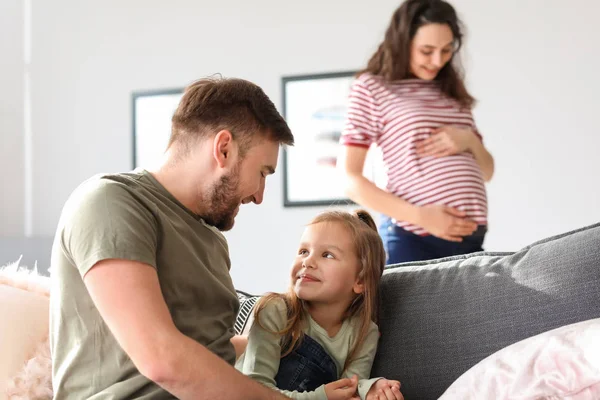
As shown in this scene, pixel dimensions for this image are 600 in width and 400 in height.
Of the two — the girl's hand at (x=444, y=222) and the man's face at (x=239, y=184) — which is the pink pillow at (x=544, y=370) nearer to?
the man's face at (x=239, y=184)

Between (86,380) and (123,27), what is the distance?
3465 millimetres

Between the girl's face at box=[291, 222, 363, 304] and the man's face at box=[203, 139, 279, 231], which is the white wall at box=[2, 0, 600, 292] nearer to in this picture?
the girl's face at box=[291, 222, 363, 304]

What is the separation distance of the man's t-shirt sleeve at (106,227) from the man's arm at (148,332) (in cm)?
2

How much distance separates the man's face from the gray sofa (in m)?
0.43

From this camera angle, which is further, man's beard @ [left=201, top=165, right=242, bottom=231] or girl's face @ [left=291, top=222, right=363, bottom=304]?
girl's face @ [left=291, top=222, right=363, bottom=304]

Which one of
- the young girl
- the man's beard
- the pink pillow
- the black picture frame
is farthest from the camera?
the black picture frame

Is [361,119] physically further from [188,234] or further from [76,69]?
[76,69]

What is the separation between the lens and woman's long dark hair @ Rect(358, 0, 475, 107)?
7.34 ft

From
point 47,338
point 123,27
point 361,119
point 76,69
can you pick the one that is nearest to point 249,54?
point 123,27

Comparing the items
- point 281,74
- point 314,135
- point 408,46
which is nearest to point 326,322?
point 408,46

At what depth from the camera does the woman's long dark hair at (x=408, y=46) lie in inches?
88.1

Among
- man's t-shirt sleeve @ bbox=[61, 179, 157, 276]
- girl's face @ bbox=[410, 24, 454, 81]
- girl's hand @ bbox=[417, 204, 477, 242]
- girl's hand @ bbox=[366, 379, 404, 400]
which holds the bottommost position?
girl's hand @ bbox=[366, 379, 404, 400]

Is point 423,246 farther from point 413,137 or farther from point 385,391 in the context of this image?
point 385,391

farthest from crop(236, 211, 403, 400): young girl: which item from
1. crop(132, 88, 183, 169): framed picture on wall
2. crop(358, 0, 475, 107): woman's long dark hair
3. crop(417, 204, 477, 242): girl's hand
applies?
crop(132, 88, 183, 169): framed picture on wall
